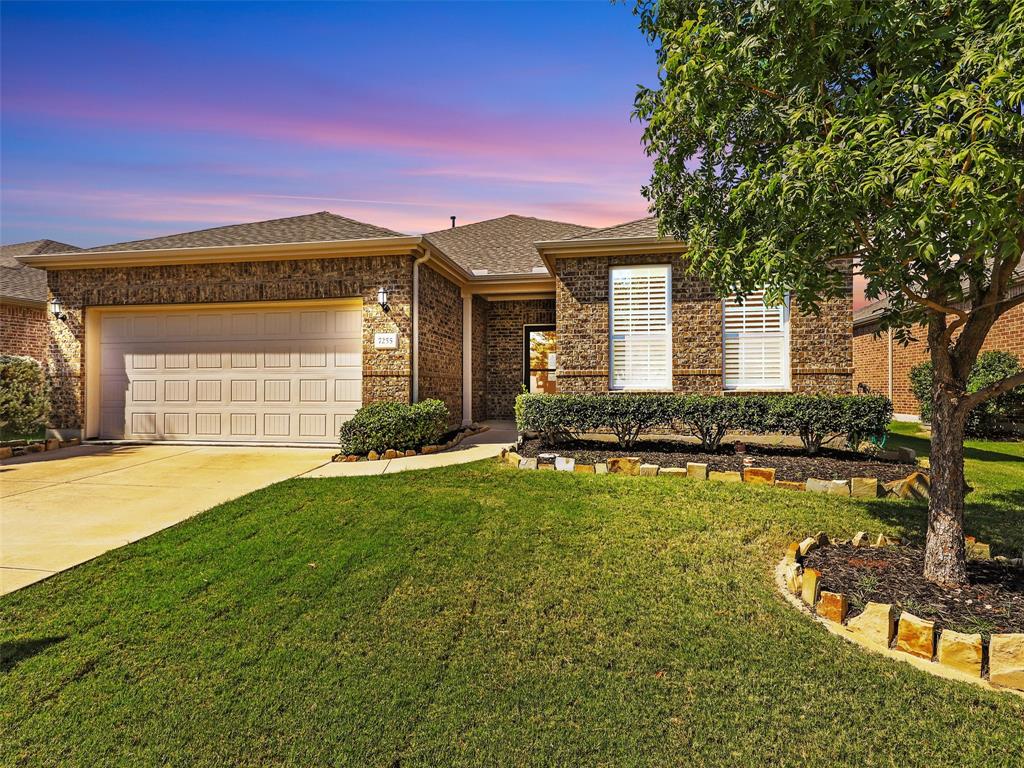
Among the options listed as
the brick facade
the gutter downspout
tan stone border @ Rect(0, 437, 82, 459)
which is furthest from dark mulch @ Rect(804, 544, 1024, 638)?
tan stone border @ Rect(0, 437, 82, 459)

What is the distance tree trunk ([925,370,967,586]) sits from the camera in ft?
10.4

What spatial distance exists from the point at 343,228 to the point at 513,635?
8.78 meters

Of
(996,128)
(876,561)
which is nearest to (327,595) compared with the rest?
(876,561)

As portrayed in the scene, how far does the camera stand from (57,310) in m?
9.72

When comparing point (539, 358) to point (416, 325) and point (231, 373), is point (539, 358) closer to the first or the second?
point (416, 325)

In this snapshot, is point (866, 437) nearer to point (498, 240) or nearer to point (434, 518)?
point (434, 518)

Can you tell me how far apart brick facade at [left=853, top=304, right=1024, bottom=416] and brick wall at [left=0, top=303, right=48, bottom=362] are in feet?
69.8

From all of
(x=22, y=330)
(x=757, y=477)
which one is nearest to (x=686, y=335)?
(x=757, y=477)

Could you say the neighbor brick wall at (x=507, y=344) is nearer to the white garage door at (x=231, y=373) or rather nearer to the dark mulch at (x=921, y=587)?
the white garage door at (x=231, y=373)

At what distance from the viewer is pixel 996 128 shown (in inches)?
82.5

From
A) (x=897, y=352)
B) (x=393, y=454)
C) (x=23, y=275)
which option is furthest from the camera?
(x=897, y=352)

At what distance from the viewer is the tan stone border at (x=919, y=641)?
236cm

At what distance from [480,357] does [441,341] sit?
8.20 ft

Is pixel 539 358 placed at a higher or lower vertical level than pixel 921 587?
higher
